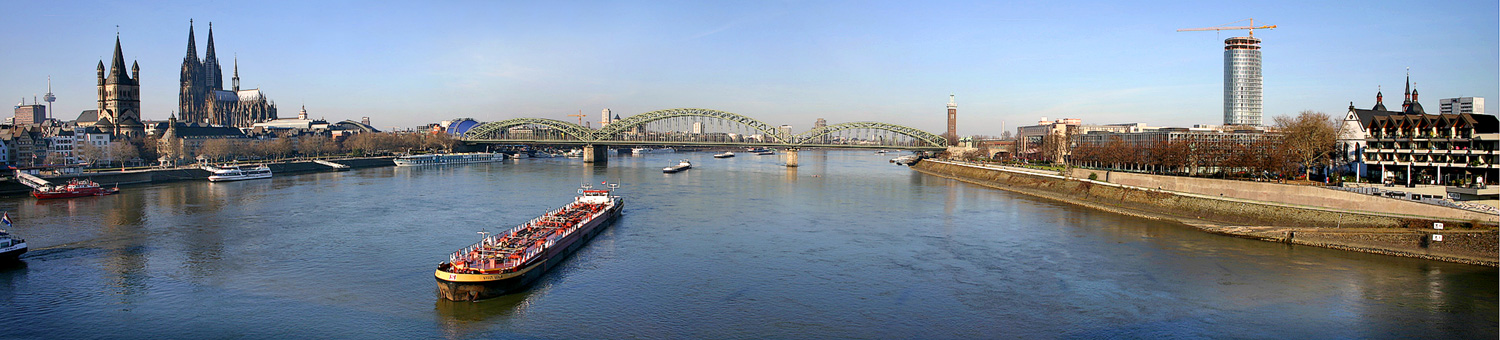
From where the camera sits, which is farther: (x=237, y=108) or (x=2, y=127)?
(x=237, y=108)

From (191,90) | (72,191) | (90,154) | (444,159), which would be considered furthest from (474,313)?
(191,90)

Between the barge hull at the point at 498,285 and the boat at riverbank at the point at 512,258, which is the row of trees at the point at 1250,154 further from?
the barge hull at the point at 498,285

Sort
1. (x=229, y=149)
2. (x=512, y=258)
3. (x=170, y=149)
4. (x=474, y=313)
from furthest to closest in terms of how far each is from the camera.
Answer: (x=229, y=149) → (x=170, y=149) → (x=512, y=258) → (x=474, y=313)

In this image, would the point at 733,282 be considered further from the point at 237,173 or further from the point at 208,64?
the point at 208,64

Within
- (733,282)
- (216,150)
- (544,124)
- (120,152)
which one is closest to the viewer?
(733,282)

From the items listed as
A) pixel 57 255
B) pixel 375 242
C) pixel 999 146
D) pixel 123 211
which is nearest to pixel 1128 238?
pixel 375 242

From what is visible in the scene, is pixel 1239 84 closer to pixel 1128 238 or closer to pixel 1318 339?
pixel 1128 238

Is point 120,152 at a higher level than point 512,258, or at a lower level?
higher

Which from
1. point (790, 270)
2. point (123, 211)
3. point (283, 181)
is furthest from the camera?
point (283, 181)
